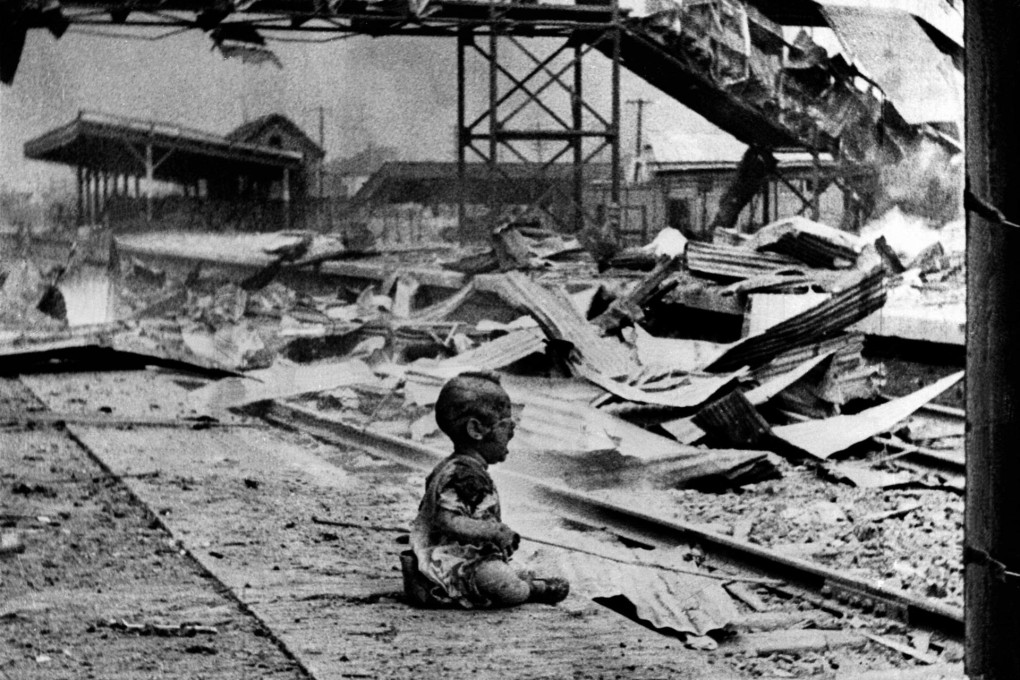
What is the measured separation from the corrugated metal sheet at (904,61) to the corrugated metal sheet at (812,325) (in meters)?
0.85

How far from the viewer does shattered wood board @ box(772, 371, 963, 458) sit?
690 cm

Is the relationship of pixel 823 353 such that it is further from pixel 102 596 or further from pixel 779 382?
pixel 102 596

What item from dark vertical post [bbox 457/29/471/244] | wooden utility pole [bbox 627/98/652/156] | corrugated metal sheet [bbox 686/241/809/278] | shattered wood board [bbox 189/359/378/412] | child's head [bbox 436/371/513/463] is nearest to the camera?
child's head [bbox 436/371/513/463]

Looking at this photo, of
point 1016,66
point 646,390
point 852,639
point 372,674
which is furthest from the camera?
point 646,390

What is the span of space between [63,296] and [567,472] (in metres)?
2.42

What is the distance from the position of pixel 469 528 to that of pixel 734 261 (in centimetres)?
352

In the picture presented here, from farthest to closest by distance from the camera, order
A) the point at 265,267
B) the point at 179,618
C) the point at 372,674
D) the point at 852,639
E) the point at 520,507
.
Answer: the point at 265,267
the point at 520,507
the point at 852,639
the point at 179,618
the point at 372,674

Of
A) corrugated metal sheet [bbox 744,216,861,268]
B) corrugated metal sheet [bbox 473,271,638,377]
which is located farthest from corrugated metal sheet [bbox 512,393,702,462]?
corrugated metal sheet [bbox 744,216,861,268]

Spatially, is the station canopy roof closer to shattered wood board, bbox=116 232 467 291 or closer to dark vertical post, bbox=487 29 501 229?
shattered wood board, bbox=116 232 467 291

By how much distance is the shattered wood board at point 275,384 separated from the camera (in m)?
7.03

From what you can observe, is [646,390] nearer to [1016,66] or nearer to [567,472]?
[567,472]

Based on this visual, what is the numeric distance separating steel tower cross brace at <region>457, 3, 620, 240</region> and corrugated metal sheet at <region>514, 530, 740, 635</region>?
5.76ft

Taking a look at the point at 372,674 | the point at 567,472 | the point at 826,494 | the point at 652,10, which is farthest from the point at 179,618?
the point at 652,10

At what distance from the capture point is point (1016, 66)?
3152 millimetres
